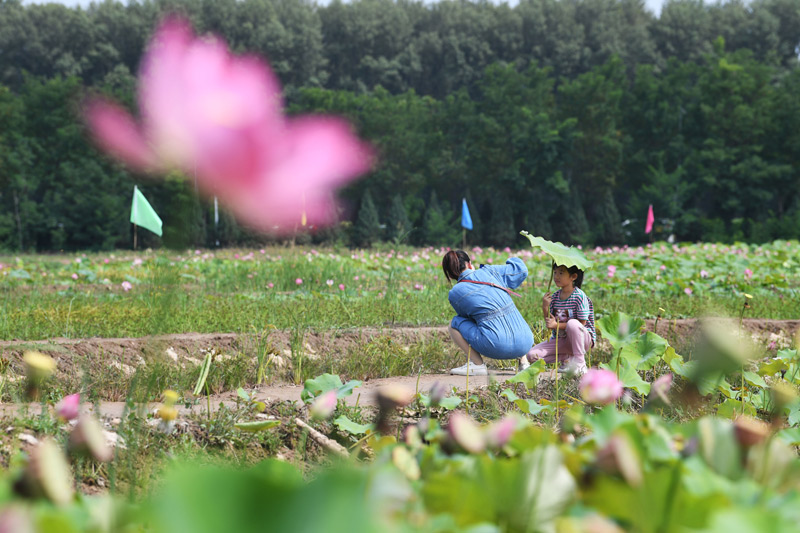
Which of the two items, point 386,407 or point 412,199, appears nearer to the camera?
point 386,407

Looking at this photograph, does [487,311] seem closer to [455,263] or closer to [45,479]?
[455,263]

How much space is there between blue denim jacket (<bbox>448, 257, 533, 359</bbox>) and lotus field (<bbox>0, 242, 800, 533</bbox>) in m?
0.21

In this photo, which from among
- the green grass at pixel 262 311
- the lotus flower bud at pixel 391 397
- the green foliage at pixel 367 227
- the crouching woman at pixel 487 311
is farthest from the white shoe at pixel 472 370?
the green foliage at pixel 367 227

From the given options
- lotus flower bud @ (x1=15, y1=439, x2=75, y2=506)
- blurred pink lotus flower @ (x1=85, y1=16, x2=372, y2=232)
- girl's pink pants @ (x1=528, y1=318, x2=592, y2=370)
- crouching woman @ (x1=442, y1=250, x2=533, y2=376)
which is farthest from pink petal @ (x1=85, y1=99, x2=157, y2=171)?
crouching woman @ (x1=442, y1=250, x2=533, y2=376)

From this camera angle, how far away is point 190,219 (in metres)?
0.95

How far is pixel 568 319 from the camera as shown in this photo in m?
4.34

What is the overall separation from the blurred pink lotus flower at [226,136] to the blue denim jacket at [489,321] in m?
3.55

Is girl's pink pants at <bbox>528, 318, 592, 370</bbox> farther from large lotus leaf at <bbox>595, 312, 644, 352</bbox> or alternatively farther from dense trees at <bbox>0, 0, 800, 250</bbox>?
dense trees at <bbox>0, 0, 800, 250</bbox>

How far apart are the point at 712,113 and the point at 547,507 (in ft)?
90.2

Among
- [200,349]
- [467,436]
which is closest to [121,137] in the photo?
[467,436]

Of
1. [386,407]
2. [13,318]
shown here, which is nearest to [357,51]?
[13,318]

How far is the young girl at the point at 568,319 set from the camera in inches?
165

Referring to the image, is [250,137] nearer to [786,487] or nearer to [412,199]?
[786,487]

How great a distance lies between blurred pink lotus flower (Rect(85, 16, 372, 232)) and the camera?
0.68 m
